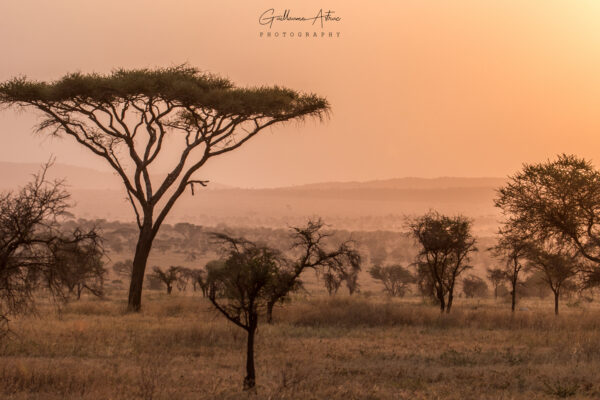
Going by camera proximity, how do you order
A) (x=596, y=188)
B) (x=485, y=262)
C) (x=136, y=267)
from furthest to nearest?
(x=485, y=262) < (x=136, y=267) < (x=596, y=188)

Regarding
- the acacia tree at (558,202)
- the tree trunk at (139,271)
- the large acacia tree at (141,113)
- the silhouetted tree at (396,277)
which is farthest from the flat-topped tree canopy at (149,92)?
the silhouetted tree at (396,277)

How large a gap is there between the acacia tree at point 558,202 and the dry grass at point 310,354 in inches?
A: 144

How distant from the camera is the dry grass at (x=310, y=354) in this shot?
11.5 meters

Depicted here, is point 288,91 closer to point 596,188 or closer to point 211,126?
point 211,126

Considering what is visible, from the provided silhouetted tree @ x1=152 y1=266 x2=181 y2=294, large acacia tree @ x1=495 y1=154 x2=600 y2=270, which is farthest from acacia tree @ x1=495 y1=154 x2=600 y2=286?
silhouetted tree @ x1=152 y1=266 x2=181 y2=294

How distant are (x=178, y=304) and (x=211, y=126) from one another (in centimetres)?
799

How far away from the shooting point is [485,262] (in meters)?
93.8

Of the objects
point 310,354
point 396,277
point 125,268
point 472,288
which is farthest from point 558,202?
point 125,268

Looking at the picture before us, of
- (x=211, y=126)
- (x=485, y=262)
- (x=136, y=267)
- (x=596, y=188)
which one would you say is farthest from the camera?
(x=485, y=262)

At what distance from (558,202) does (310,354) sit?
12355mm

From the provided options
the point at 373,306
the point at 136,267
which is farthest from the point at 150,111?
the point at 373,306

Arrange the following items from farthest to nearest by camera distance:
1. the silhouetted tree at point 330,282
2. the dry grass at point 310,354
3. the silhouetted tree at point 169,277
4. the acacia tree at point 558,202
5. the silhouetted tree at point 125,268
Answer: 1. the silhouetted tree at point 125,268
2. the silhouetted tree at point 169,277
3. the silhouetted tree at point 330,282
4. the acacia tree at point 558,202
5. the dry grass at point 310,354

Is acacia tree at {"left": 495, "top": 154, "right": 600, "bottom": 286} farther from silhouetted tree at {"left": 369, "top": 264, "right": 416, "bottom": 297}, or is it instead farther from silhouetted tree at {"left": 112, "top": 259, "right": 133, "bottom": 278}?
Result: silhouetted tree at {"left": 112, "top": 259, "right": 133, "bottom": 278}

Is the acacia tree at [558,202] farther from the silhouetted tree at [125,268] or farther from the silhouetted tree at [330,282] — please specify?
the silhouetted tree at [125,268]
